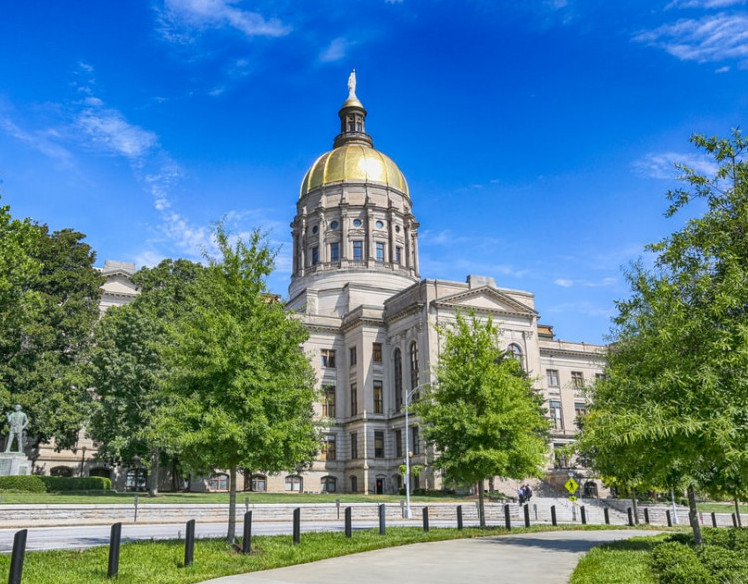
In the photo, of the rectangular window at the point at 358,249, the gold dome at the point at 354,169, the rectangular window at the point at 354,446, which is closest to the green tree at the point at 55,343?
the rectangular window at the point at 354,446

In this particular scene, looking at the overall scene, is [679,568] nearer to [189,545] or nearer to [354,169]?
[189,545]

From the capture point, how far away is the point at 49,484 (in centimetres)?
4019

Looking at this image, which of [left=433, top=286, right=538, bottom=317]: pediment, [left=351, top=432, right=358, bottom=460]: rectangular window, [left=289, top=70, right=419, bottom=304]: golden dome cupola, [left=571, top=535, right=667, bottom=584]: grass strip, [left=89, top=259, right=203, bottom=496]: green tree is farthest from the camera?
[left=289, top=70, right=419, bottom=304]: golden dome cupola

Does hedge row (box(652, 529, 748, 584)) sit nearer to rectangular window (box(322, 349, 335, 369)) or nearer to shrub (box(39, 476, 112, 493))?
shrub (box(39, 476, 112, 493))

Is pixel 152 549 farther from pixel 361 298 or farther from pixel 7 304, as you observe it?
pixel 361 298

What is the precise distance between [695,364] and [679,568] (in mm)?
5020

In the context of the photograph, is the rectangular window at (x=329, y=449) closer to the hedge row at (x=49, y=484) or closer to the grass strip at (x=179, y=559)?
the hedge row at (x=49, y=484)

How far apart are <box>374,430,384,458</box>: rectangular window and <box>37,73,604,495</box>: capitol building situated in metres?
0.09

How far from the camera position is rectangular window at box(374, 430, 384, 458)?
2446 inches

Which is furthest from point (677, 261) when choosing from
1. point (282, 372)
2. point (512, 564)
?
point (282, 372)

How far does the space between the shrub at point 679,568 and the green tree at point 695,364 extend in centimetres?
199

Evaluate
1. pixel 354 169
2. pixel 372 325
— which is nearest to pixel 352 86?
pixel 354 169

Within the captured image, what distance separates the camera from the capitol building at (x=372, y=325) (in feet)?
197

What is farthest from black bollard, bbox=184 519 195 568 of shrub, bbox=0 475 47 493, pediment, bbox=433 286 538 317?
pediment, bbox=433 286 538 317
